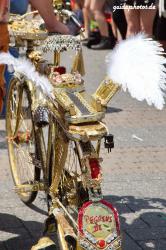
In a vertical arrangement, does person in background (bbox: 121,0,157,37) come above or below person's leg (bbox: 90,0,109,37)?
above

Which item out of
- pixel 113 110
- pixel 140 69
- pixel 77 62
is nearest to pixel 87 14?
pixel 113 110

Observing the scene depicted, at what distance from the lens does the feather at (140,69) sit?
321 cm

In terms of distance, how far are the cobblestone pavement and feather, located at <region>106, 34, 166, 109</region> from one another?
105 cm

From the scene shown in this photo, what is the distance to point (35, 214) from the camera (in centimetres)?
437

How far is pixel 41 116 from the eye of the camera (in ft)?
12.2

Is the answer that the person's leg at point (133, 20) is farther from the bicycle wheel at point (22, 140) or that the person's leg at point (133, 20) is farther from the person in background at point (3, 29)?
the person in background at point (3, 29)

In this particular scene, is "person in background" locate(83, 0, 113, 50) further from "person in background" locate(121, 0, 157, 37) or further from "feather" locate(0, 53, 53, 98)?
"feather" locate(0, 53, 53, 98)

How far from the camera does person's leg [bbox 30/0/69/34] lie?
3691 millimetres

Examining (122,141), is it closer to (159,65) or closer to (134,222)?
(134,222)

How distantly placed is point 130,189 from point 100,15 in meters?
6.40

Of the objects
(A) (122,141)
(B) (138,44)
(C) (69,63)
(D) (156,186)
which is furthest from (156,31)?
(B) (138,44)

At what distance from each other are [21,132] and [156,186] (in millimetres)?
1051

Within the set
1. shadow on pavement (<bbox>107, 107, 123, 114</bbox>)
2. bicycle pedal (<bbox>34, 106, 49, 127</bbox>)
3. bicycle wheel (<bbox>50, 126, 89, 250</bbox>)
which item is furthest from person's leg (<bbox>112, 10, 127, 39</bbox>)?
bicycle wheel (<bbox>50, 126, 89, 250</bbox>)

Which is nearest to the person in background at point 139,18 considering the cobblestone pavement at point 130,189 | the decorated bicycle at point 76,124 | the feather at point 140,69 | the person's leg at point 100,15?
the cobblestone pavement at point 130,189
